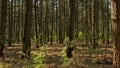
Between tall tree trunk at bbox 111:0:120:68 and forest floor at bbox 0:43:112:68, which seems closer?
tall tree trunk at bbox 111:0:120:68

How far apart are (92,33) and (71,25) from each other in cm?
508

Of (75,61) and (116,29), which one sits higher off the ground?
(116,29)

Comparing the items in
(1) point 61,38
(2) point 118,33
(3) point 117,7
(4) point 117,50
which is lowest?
(1) point 61,38

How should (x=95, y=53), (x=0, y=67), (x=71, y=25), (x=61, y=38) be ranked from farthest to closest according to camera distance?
(x=61, y=38), (x=95, y=53), (x=71, y=25), (x=0, y=67)

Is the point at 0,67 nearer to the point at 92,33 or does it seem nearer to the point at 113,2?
the point at 113,2

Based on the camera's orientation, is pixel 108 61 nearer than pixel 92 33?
Yes

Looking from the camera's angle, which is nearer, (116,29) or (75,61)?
(116,29)

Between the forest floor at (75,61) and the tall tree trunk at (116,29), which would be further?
the forest floor at (75,61)

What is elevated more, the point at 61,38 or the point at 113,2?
the point at 113,2

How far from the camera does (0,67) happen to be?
11.8 meters

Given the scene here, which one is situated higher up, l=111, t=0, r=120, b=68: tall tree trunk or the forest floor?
l=111, t=0, r=120, b=68: tall tree trunk

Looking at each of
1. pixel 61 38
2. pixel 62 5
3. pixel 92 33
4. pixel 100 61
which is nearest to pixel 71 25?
pixel 100 61

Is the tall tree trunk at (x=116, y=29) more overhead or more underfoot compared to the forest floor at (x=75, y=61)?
more overhead

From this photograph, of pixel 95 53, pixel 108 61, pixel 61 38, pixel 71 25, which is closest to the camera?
pixel 108 61
